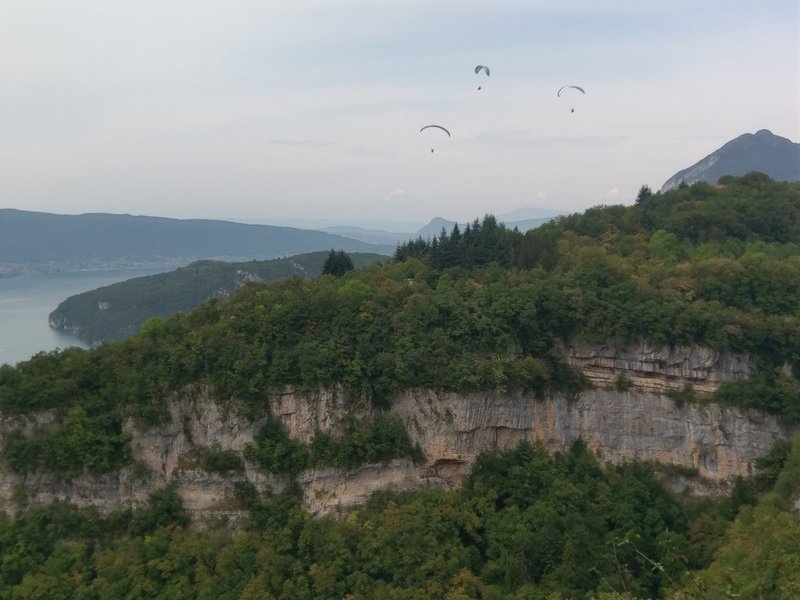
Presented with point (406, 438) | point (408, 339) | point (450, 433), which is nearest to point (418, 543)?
point (406, 438)

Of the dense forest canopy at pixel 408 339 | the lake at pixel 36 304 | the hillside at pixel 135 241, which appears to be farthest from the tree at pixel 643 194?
the hillside at pixel 135 241

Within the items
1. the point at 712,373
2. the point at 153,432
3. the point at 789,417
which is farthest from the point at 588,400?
the point at 153,432

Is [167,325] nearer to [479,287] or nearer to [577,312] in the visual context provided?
[479,287]

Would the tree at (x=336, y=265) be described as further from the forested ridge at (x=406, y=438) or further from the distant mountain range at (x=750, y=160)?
the distant mountain range at (x=750, y=160)

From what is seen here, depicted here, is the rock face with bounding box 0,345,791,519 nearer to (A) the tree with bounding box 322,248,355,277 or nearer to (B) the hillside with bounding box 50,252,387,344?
(A) the tree with bounding box 322,248,355,277

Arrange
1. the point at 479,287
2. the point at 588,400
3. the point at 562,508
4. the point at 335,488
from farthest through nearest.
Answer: the point at 479,287 → the point at 588,400 → the point at 335,488 → the point at 562,508

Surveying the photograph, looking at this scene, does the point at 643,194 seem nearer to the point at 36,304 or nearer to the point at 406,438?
the point at 406,438

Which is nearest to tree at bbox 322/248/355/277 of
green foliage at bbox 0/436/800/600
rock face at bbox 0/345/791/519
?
rock face at bbox 0/345/791/519
